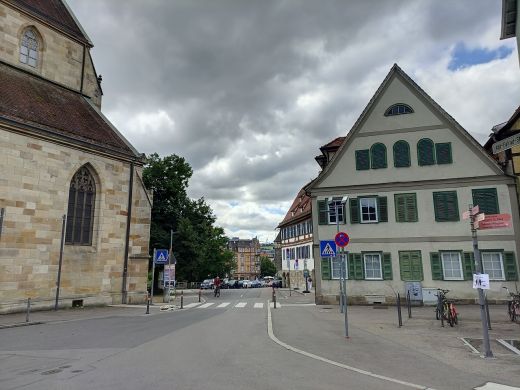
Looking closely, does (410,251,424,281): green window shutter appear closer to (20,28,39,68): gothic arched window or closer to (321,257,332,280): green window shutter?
(321,257,332,280): green window shutter

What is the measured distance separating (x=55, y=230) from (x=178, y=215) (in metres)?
17.6

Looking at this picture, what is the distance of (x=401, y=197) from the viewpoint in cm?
2248

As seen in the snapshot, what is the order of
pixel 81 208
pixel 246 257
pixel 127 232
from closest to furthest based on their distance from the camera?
1. pixel 81 208
2. pixel 127 232
3. pixel 246 257

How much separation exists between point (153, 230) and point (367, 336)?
27.0 metres

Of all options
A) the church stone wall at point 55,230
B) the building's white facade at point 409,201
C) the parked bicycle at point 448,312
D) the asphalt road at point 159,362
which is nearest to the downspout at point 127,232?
the church stone wall at point 55,230

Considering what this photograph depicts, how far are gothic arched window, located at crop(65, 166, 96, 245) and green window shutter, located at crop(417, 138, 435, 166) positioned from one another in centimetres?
1881

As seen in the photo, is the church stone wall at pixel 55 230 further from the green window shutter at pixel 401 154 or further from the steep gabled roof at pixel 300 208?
the steep gabled roof at pixel 300 208

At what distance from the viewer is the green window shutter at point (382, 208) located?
2258cm

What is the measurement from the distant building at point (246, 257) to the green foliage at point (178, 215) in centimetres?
12629

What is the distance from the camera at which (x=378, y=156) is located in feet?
76.0

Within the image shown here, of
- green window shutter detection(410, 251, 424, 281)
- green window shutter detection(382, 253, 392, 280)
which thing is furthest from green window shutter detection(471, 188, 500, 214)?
green window shutter detection(382, 253, 392, 280)

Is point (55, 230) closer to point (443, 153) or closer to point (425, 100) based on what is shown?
point (443, 153)

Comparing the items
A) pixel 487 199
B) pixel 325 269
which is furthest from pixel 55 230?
pixel 487 199

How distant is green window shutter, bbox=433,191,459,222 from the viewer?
21.7m
